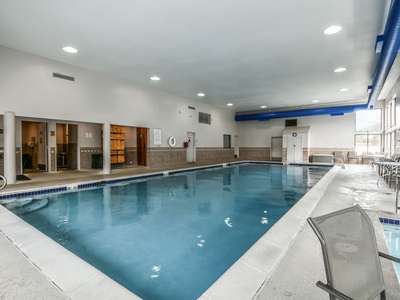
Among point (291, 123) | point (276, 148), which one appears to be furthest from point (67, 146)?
point (291, 123)

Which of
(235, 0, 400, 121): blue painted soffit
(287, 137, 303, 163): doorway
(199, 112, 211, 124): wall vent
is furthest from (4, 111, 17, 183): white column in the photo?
(287, 137, 303, 163): doorway

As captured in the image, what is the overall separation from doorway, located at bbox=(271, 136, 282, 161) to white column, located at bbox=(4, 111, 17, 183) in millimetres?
12468

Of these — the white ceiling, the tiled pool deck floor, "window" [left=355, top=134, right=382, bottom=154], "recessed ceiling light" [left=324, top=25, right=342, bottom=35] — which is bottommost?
the tiled pool deck floor

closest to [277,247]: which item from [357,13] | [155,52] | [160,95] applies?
[357,13]

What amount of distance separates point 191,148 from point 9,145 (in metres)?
7.10

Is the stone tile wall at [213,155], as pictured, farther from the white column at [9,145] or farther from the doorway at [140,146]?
the white column at [9,145]

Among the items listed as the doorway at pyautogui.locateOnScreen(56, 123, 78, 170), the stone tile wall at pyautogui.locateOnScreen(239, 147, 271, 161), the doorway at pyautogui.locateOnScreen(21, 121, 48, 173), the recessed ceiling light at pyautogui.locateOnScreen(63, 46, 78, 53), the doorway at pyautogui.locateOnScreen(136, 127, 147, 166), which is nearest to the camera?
the recessed ceiling light at pyautogui.locateOnScreen(63, 46, 78, 53)

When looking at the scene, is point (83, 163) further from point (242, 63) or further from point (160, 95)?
point (242, 63)

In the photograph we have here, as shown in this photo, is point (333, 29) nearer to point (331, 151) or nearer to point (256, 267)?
point (256, 267)

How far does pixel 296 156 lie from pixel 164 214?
420 inches

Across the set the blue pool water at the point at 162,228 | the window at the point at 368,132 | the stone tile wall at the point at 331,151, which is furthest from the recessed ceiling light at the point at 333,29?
the stone tile wall at the point at 331,151

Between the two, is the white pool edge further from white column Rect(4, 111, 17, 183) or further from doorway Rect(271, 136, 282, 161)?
doorway Rect(271, 136, 282, 161)

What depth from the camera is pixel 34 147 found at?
852cm

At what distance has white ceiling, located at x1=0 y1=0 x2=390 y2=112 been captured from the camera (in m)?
3.47
